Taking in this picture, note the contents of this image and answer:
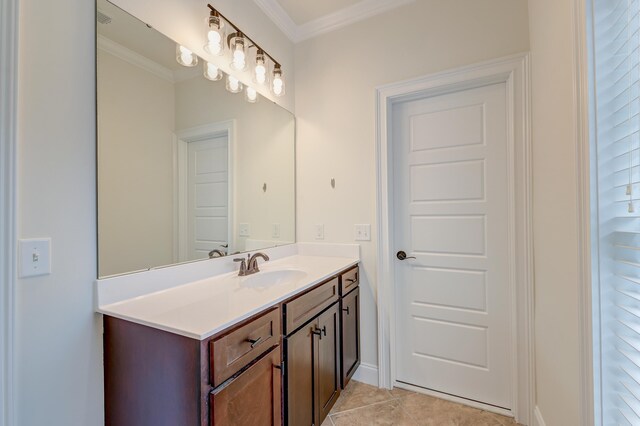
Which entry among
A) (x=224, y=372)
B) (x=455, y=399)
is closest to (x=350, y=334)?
(x=455, y=399)

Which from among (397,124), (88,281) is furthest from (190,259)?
(397,124)

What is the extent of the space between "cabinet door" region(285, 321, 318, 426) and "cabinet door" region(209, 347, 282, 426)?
0.08 m

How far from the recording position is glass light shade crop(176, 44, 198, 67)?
1.38 m

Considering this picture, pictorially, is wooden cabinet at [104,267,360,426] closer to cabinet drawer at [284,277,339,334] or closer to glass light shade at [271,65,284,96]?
cabinet drawer at [284,277,339,334]

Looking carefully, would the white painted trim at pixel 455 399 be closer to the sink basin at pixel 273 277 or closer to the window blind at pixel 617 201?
the window blind at pixel 617 201

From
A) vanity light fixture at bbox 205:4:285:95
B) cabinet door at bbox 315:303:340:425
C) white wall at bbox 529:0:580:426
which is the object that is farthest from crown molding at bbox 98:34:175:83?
white wall at bbox 529:0:580:426

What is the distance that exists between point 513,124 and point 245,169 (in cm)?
168

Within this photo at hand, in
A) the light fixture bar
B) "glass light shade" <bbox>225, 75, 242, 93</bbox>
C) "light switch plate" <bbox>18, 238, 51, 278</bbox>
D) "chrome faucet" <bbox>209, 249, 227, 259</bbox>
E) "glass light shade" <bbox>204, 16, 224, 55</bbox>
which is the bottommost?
"chrome faucet" <bbox>209, 249, 227, 259</bbox>

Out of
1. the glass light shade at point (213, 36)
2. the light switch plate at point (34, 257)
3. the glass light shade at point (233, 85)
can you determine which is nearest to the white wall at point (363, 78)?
the glass light shade at point (233, 85)

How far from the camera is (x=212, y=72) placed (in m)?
1.55

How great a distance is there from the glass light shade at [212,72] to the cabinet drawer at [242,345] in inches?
50.8

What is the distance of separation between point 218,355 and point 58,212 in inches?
29.6

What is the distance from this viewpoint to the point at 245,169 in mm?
1833

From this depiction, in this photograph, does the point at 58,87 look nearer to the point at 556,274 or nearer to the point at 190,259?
the point at 190,259
